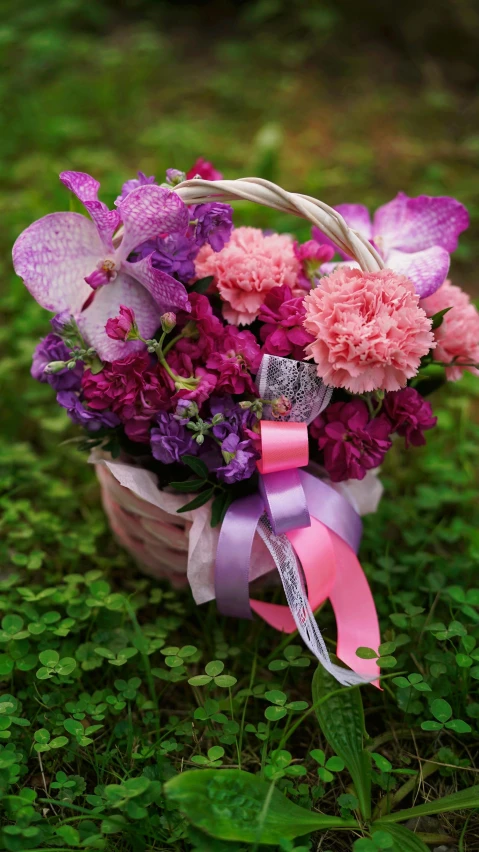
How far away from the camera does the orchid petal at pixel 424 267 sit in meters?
1.03

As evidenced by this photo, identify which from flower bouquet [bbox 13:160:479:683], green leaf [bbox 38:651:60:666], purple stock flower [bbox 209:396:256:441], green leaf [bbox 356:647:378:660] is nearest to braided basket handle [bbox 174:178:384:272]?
flower bouquet [bbox 13:160:479:683]

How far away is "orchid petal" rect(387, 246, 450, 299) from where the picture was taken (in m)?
1.03

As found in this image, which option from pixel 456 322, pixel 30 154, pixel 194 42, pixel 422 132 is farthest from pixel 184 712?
pixel 194 42

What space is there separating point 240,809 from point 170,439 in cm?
45

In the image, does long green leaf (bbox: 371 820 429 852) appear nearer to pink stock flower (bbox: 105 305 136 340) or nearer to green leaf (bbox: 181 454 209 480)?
green leaf (bbox: 181 454 209 480)

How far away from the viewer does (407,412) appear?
1.02 m

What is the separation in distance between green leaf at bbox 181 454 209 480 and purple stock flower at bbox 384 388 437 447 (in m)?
0.27

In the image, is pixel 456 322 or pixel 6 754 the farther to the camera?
pixel 456 322

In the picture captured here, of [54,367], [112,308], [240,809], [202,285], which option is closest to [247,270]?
[202,285]

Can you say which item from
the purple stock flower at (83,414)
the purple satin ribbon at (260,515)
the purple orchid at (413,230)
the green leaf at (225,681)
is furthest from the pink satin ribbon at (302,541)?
the purple orchid at (413,230)

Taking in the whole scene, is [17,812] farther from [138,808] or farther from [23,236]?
[23,236]

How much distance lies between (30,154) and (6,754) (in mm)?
1936

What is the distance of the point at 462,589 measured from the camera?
3.85 feet

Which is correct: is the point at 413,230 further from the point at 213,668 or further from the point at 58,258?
the point at 213,668
